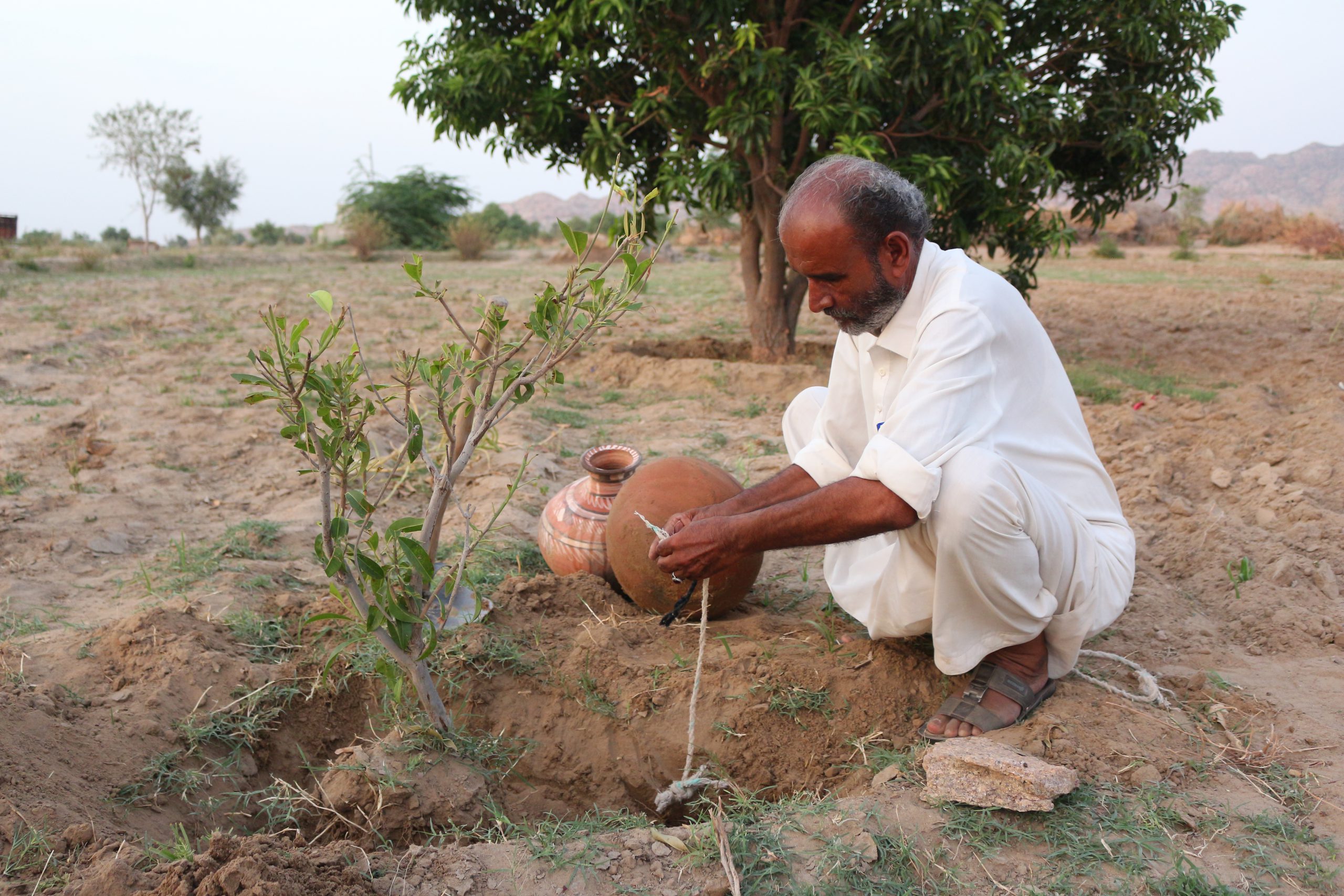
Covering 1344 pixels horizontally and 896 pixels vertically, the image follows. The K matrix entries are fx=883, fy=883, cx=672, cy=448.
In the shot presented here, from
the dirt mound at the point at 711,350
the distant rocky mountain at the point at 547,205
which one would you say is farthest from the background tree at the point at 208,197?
the distant rocky mountain at the point at 547,205

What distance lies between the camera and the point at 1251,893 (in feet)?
5.40

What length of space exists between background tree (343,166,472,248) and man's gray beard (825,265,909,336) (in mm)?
23661

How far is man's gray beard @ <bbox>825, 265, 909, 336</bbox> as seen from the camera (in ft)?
7.22

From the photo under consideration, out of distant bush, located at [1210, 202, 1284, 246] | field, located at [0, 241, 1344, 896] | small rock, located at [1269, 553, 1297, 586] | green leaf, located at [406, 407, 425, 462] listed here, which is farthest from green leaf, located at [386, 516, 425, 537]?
distant bush, located at [1210, 202, 1284, 246]

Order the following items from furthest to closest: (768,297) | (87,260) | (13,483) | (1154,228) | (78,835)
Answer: (1154,228) → (87,260) → (768,297) → (13,483) → (78,835)

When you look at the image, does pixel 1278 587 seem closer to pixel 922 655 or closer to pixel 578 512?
pixel 922 655

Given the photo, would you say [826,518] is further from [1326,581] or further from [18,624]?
[18,624]

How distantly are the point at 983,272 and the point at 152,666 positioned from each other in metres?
2.44

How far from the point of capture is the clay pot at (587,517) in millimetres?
3053

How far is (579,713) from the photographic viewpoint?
2.46m

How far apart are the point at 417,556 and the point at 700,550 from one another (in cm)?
63

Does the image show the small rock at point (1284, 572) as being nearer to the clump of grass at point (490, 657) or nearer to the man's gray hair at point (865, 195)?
the man's gray hair at point (865, 195)

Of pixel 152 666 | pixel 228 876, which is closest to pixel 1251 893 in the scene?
pixel 228 876

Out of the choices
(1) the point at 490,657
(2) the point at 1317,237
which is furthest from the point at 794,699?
(2) the point at 1317,237
